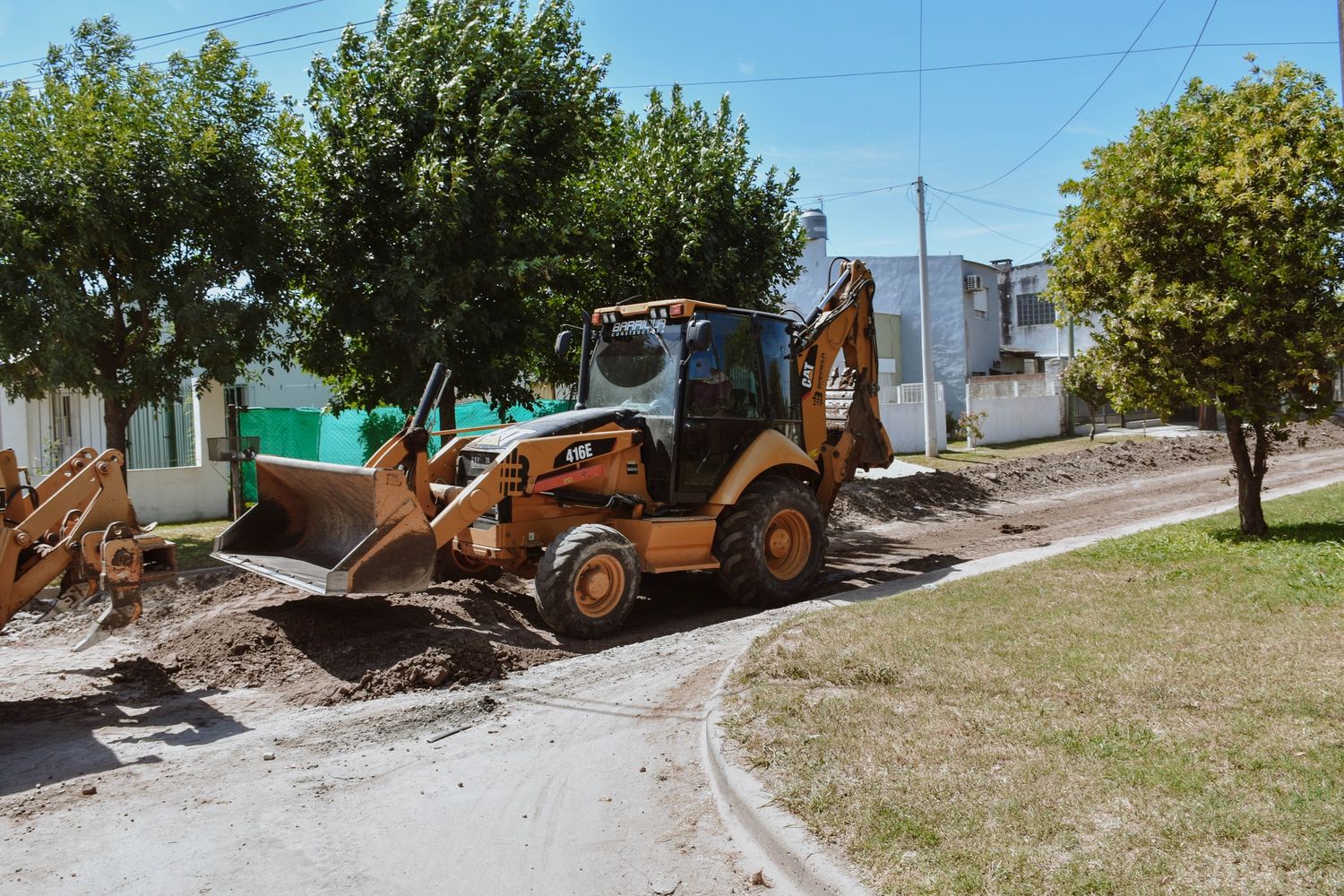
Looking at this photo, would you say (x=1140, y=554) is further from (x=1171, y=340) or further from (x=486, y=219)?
(x=486, y=219)

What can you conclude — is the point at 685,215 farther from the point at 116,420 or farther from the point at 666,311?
the point at 116,420

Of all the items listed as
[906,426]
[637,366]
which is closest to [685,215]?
[637,366]

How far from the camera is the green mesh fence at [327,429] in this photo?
17.1 m

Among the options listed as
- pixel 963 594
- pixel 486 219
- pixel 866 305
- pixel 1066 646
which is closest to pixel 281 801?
pixel 1066 646

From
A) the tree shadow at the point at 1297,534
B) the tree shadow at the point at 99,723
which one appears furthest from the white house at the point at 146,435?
the tree shadow at the point at 1297,534

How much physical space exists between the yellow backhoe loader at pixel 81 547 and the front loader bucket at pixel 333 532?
1.26m

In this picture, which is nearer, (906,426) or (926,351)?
(926,351)

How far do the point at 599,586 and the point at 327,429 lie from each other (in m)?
10.9

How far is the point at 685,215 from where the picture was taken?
50.9ft

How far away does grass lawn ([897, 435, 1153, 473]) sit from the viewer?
24.2 metres

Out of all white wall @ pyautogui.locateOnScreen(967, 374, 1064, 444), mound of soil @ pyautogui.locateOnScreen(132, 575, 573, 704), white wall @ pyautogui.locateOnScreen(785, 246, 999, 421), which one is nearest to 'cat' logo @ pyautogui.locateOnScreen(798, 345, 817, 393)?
mound of soil @ pyautogui.locateOnScreen(132, 575, 573, 704)

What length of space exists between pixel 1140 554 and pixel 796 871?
321 inches

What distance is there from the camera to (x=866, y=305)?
1193 centimetres

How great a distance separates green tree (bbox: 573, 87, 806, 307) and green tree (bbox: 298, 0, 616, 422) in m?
1.46
